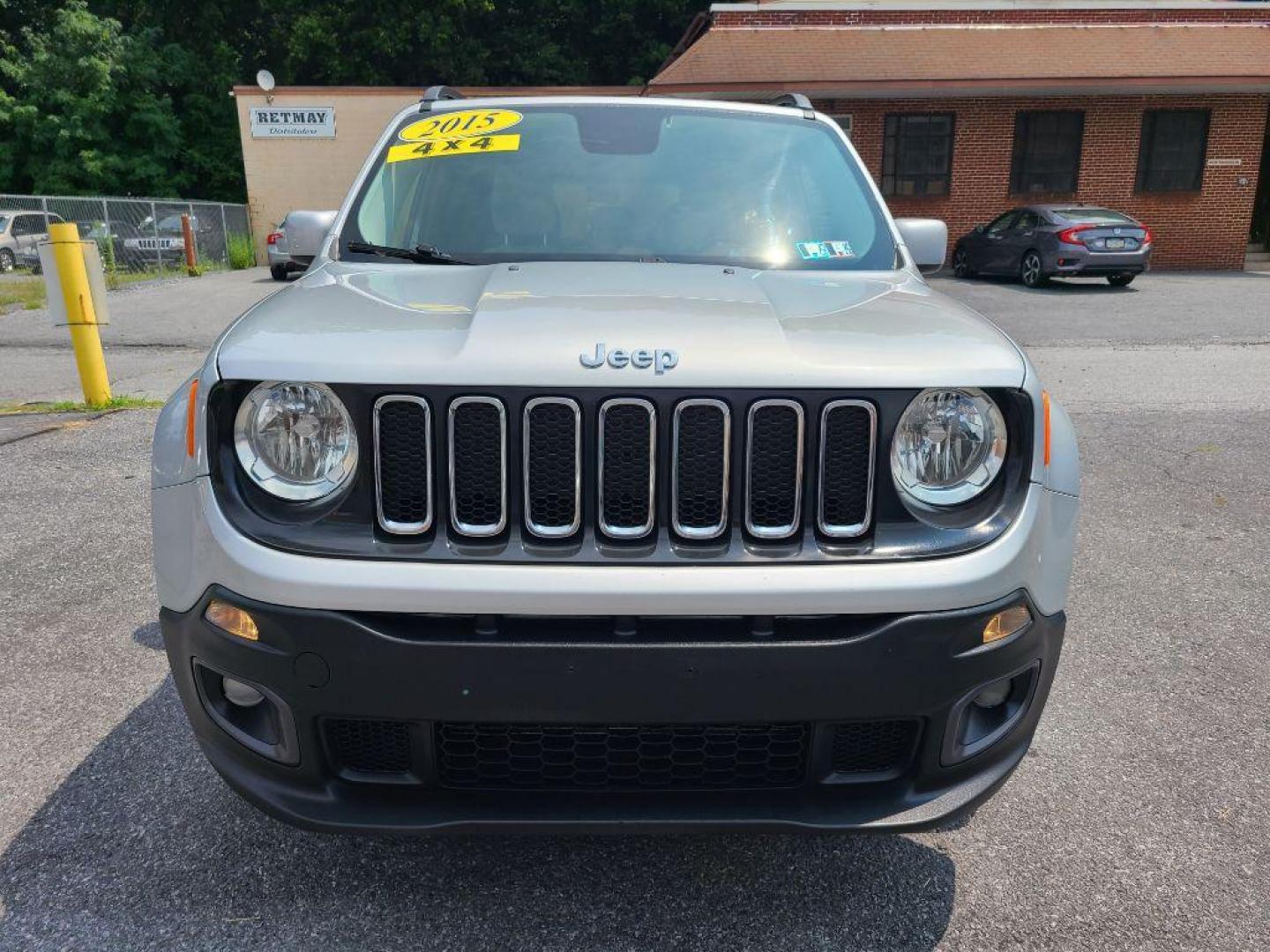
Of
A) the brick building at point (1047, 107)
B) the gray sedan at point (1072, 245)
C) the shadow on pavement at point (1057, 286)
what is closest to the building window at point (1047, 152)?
the brick building at point (1047, 107)

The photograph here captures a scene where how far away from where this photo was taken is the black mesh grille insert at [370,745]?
74.9 inches

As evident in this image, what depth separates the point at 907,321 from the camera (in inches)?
86.2

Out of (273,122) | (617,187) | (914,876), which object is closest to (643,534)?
(914,876)

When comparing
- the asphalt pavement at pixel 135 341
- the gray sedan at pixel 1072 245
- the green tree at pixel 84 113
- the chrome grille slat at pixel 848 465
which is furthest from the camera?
the green tree at pixel 84 113

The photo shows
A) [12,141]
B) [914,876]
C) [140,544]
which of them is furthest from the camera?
[12,141]

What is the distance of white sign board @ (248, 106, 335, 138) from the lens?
26.4 meters

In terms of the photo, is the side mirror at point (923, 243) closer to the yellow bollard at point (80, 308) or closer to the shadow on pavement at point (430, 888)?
the shadow on pavement at point (430, 888)

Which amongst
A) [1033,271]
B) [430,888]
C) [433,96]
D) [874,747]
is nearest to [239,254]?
[1033,271]

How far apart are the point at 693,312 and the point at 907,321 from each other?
18.8 inches

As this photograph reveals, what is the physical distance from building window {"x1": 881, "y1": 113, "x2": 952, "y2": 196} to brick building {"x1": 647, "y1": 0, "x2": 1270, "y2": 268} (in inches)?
1.1

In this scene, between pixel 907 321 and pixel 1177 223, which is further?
pixel 1177 223

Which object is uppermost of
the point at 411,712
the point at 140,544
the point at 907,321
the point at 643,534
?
the point at 907,321

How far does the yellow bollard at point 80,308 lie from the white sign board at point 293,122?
20947mm

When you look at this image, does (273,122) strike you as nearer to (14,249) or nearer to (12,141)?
(14,249)
